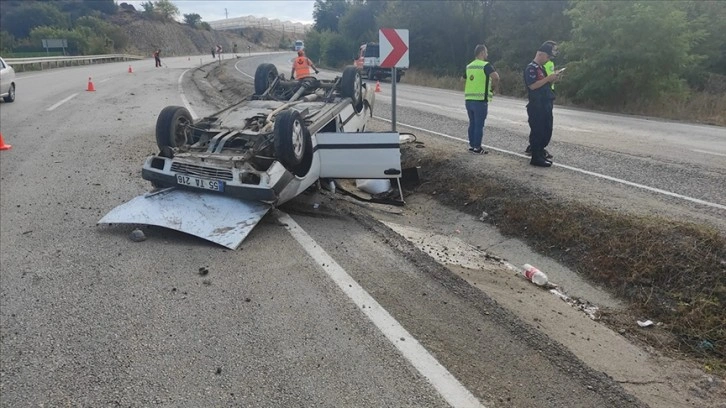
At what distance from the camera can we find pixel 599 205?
524cm

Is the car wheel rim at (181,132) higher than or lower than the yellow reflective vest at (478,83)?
lower

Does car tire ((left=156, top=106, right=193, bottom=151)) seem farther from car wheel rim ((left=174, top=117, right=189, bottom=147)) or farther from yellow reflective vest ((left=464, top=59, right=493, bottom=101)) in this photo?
yellow reflective vest ((left=464, top=59, right=493, bottom=101))

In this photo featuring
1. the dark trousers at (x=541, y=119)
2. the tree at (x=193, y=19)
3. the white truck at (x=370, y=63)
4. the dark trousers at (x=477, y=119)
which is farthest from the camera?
the tree at (x=193, y=19)

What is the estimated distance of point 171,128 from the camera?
5871 millimetres

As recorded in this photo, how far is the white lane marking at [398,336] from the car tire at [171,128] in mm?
2357

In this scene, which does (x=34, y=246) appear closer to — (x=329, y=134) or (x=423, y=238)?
(x=329, y=134)

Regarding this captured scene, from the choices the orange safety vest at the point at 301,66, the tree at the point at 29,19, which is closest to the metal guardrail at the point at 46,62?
the orange safety vest at the point at 301,66

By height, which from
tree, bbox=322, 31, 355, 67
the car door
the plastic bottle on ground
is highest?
tree, bbox=322, 31, 355, 67

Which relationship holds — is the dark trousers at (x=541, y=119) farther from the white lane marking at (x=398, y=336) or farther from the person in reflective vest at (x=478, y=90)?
the white lane marking at (x=398, y=336)

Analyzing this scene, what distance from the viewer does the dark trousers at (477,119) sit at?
779cm

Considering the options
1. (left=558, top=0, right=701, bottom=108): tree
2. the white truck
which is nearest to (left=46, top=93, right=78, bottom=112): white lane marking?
the white truck

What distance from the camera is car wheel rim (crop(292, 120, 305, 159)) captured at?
5.22 metres

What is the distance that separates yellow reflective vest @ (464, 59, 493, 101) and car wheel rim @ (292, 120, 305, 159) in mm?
3239

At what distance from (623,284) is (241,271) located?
309 cm
